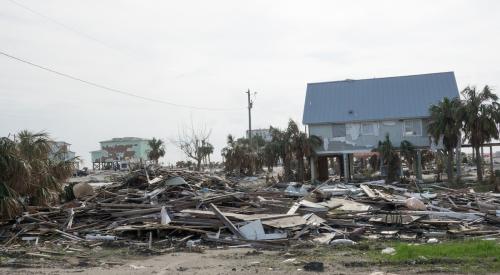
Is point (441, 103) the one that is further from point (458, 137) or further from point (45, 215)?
point (45, 215)

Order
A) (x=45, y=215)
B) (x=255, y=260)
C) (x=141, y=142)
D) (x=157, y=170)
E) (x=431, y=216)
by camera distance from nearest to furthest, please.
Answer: (x=255, y=260) < (x=431, y=216) < (x=45, y=215) < (x=157, y=170) < (x=141, y=142)

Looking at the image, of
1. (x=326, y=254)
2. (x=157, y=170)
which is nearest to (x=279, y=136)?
(x=157, y=170)

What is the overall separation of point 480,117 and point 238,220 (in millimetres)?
24075

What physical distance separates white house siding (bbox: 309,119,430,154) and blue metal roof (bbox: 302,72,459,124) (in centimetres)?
59

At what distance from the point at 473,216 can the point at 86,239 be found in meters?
11.8

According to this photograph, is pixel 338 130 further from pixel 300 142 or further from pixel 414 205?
pixel 414 205

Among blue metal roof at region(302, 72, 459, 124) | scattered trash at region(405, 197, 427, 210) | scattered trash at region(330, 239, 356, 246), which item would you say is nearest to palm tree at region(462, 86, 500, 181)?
blue metal roof at region(302, 72, 459, 124)

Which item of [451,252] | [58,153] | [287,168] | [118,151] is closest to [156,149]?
[118,151]

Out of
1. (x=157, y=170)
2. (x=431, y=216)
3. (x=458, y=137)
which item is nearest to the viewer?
(x=431, y=216)

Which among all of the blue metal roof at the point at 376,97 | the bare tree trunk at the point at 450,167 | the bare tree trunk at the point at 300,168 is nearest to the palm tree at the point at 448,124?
the bare tree trunk at the point at 450,167

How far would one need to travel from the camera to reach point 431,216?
17266mm

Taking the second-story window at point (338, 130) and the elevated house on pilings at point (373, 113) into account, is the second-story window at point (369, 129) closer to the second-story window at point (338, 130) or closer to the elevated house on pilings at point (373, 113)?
the elevated house on pilings at point (373, 113)

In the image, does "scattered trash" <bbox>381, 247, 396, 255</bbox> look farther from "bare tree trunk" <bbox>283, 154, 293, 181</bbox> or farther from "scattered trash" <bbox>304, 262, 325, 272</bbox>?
"bare tree trunk" <bbox>283, 154, 293, 181</bbox>

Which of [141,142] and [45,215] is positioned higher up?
[141,142]
